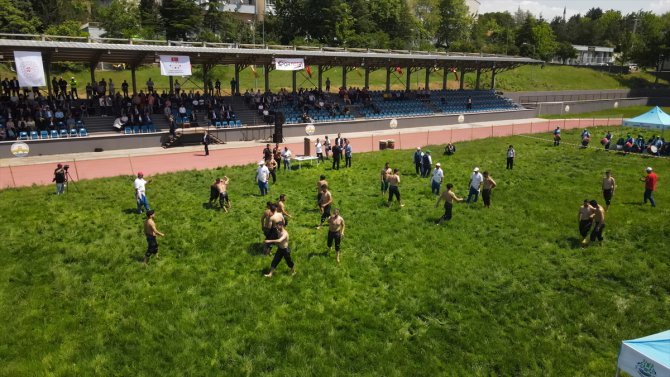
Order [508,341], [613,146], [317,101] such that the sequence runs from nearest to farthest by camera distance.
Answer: [508,341]
[613,146]
[317,101]

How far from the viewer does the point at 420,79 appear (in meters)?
71.1

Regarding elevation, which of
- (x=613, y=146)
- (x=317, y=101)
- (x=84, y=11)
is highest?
(x=84, y=11)

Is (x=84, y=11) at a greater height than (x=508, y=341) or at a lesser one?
greater

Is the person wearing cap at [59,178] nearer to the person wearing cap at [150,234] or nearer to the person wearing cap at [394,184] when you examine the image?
the person wearing cap at [150,234]

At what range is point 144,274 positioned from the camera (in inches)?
482

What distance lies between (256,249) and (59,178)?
10.6m

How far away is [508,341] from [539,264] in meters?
4.22

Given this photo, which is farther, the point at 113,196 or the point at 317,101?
the point at 317,101

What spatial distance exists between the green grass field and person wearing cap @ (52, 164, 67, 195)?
23.5 metres

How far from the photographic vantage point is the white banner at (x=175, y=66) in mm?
31344

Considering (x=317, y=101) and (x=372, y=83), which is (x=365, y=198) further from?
(x=372, y=83)

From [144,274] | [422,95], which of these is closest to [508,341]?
[144,274]

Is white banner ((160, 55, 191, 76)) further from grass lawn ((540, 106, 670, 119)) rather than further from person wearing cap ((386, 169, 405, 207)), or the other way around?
grass lawn ((540, 106, 670, 119))

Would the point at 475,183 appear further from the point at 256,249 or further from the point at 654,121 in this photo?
the point at 654,121
